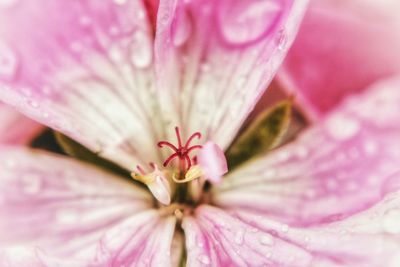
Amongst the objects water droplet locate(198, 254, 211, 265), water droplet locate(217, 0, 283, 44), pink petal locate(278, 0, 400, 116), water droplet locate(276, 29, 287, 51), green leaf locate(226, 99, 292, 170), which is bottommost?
water droplet locate(198, 254, 211, 265)

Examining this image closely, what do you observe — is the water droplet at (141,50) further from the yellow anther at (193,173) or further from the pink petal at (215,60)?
the yellow anther at (193,173)

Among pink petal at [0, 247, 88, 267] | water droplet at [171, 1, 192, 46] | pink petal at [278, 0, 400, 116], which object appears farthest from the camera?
pink petal at [278, 0, 400, 116]

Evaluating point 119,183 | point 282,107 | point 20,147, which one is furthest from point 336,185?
point 20,147

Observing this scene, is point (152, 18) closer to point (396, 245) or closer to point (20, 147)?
point (20, 147)

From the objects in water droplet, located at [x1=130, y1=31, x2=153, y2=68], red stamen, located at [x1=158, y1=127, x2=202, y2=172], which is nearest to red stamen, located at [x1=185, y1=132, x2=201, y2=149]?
red stamen, located at [x1=158, y1=127, x2=202, y2=172]

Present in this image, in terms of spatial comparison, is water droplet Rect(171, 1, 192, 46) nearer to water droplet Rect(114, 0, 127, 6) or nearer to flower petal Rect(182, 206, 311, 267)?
water droplet Rect(114, 0, 127, 6)

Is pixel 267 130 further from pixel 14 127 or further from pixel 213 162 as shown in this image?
pixel 14 127

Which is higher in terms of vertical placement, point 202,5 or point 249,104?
point 202,5
